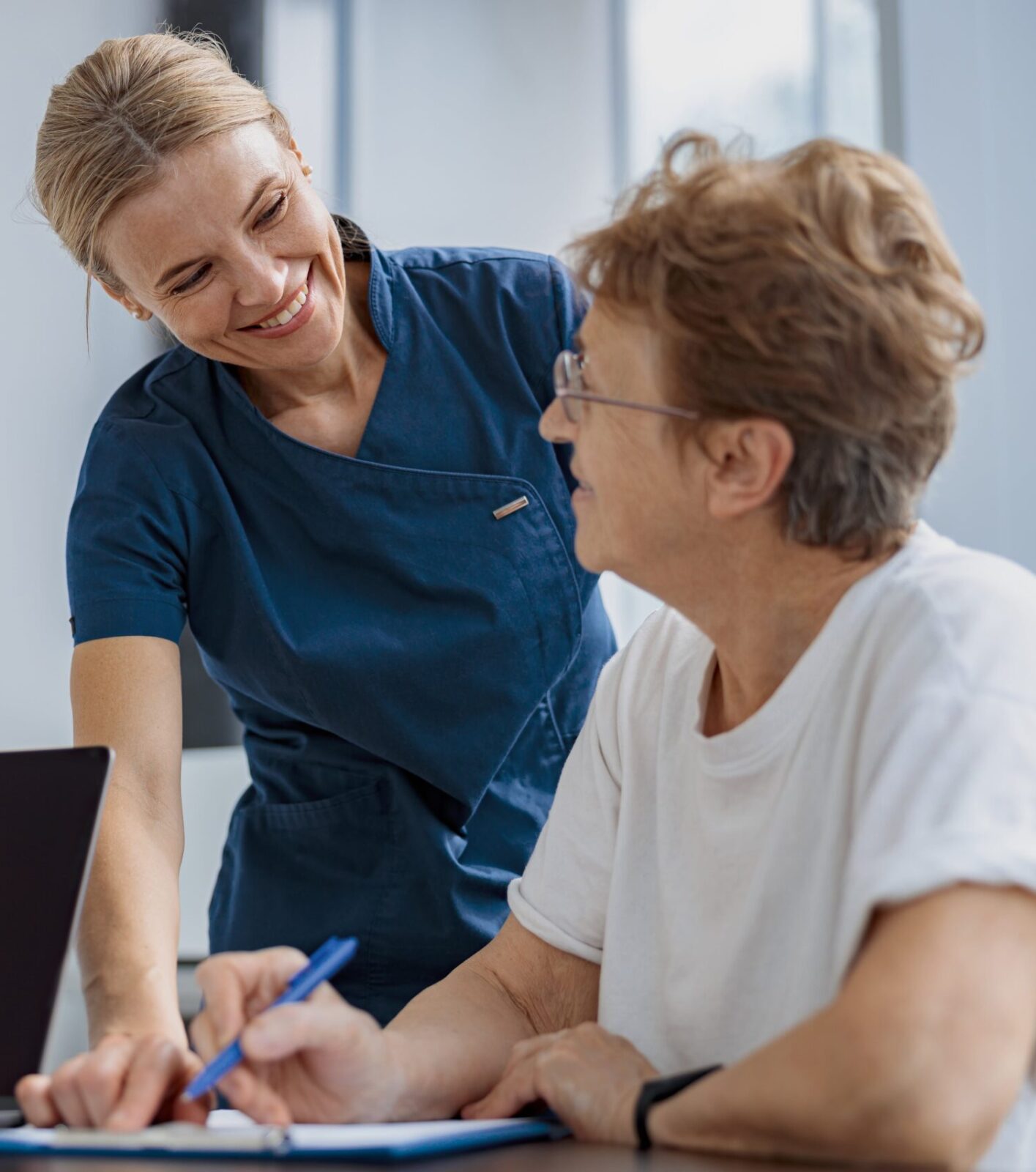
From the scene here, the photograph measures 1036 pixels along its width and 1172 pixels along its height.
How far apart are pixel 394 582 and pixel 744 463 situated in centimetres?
60

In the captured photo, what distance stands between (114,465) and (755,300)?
0.81 metres

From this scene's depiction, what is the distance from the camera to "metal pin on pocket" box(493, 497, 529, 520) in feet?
4.97

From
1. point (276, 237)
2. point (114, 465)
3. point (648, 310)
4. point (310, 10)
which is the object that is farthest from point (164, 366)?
point (310, 10)

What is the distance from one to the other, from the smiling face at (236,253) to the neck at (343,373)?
0.08m

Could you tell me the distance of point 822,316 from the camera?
938mm

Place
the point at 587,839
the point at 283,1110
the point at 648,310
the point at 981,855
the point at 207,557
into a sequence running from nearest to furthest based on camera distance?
the point at 981,855 → the point at 283,1110 → the point at 648,310 → the point at 587,839 → the point at 207,557

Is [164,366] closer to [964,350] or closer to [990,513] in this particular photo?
[964,350]

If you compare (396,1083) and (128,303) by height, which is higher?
(128,303)

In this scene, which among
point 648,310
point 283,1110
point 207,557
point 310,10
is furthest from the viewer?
point 310,10

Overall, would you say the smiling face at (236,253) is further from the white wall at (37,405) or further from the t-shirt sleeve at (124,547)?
the white wall at (37,405)

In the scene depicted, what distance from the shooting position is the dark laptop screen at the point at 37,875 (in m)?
0.95

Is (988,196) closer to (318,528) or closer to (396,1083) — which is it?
(318,528)

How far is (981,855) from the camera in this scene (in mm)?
765

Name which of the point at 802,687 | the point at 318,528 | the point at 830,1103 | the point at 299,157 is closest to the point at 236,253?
the point at 299,157
